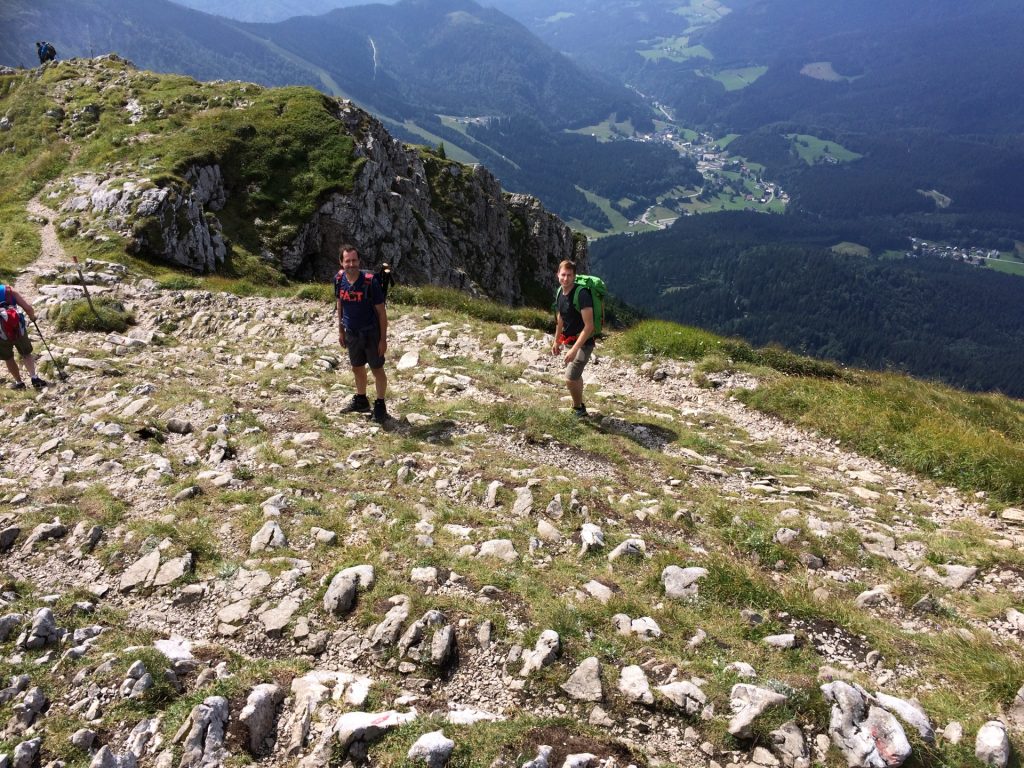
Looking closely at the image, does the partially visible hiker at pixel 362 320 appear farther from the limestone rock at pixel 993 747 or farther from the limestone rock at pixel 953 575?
the limestone rock at pixel 993 747

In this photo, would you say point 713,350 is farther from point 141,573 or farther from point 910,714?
point 141,573

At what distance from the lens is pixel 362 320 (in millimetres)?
10984

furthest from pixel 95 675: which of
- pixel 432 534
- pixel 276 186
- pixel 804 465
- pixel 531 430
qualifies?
pixel 276 186

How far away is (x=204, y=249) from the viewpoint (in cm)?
2744

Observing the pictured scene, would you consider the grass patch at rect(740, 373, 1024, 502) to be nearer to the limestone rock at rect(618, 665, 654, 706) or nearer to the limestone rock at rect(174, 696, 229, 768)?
→ the limestone rock at rect(618, 665, 654, 706)

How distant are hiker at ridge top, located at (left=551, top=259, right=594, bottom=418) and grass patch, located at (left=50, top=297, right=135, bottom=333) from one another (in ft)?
48.9

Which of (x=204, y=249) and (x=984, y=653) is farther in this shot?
(x=204, y=249)

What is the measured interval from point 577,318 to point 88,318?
1602 cm

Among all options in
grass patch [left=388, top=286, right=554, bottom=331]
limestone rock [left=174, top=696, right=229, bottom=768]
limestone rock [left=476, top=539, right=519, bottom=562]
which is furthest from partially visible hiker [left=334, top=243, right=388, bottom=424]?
grass patch [left=388, top=286, right=554, bottom=331]

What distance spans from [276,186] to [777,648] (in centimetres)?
3754

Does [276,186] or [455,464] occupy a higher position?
[276,186]

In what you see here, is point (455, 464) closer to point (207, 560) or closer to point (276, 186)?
point (207, 560)

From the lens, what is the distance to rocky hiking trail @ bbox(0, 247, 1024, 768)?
4.61m

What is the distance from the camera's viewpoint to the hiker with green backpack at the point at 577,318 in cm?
1107
